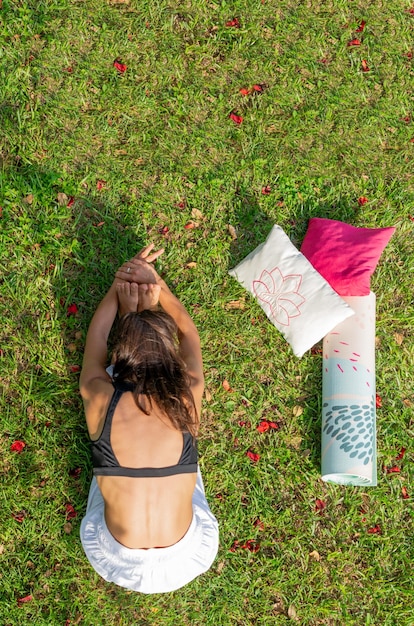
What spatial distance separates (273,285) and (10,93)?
125 inches

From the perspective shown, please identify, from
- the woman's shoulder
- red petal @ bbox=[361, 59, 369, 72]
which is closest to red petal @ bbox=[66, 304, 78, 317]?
the woman's shoulder

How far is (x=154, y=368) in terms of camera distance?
13.0 ft

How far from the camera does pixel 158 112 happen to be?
19.0ft

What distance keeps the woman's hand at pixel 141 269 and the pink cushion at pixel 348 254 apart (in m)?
1.48

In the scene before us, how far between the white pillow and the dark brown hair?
1553 millimetres

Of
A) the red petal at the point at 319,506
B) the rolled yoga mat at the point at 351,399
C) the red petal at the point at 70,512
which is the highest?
the rolled yoga mat at the point at 351,399

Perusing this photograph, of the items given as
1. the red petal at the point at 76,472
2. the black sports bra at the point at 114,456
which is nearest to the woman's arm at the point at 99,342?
the black sports bra at the point at 114,456

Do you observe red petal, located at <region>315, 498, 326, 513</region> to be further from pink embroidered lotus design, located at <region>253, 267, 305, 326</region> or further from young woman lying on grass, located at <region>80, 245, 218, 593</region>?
pink embroidered lotus design, located at <region>253, 267, 305, 326</region>

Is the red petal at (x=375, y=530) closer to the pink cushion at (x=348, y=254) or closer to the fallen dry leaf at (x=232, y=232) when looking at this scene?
the pink cushion at (x=348, y=254)

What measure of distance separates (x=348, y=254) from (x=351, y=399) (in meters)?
1.32

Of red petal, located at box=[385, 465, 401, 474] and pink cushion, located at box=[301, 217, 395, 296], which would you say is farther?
red petal, located at box=[385, 465, 401, 474]

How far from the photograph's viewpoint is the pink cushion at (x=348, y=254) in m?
5.30

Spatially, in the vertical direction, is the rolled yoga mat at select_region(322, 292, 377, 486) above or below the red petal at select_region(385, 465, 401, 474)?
above

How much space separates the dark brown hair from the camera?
3.92 metres
